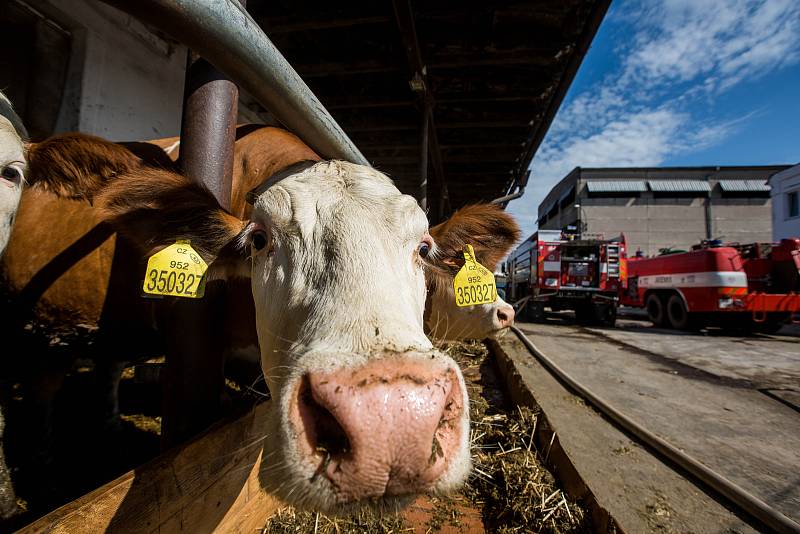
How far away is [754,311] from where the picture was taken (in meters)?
8.91

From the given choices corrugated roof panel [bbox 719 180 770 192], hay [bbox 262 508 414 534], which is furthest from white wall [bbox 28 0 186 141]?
corrugated roof panel [bbox 719 180 770 192]

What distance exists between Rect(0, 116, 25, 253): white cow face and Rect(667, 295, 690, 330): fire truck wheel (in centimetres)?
1299

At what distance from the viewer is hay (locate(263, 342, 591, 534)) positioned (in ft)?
5.70

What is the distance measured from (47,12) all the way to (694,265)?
13.5 m

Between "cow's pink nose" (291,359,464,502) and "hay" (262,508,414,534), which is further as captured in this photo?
"hay" (262,508,414,534)

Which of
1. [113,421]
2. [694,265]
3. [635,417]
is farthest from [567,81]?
[694,265]

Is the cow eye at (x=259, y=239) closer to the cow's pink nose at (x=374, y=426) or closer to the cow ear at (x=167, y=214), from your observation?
the cow ear at (x=167, y=214)

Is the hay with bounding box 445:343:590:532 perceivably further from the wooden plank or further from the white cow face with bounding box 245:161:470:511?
the wooden plank

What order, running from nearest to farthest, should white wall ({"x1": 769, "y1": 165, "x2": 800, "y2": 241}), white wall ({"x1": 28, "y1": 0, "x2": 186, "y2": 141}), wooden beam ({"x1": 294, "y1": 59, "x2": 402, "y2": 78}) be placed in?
white wall ({"x1": 28, "y1": 0, "x2": 186, "y2": 141}) < wooden beam ({"x1": 294, "y1": 59, "x2": 402, "y2": 78}) < white wall ({"x1": 769, "y1": 165, "x2": 800, "y2": 241})

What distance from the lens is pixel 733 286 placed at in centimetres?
898

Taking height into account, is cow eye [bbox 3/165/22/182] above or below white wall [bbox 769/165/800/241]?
below

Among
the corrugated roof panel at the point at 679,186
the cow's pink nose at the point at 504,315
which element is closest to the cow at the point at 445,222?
the cow's pink nose at the point at 504,315

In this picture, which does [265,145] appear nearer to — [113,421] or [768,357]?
[113,421]

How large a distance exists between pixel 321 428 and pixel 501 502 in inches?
Answer: 62.1
